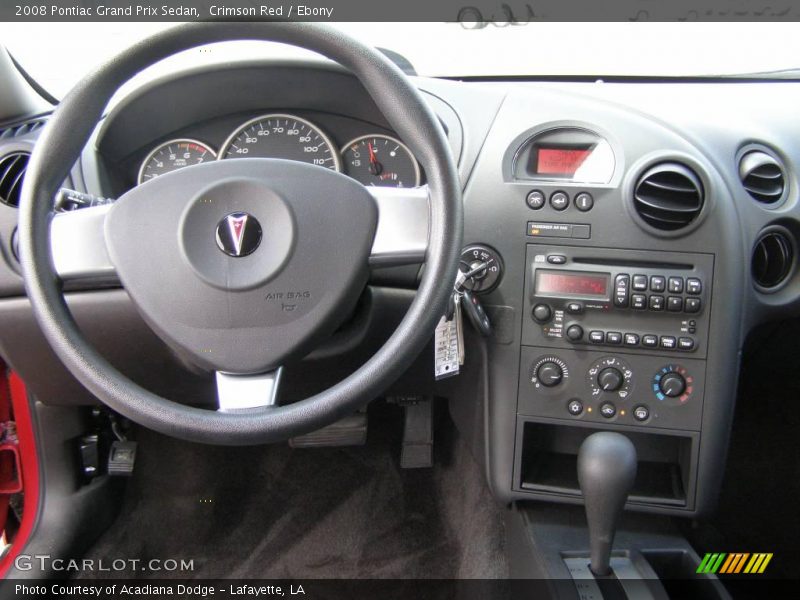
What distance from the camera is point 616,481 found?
1.03 meters

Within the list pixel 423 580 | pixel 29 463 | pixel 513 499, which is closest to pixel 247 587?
pixel 423 580

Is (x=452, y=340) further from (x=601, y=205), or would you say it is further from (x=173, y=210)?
(x=173, y=210)

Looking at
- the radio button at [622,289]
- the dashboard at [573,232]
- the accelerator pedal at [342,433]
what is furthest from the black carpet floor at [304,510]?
the radio button at [622,289]

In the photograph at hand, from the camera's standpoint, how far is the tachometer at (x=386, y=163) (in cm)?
127

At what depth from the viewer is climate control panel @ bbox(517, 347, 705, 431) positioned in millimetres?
1155

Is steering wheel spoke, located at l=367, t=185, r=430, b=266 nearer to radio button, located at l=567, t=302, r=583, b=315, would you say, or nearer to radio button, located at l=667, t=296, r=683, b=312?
radio button, located at l=567, t=302, r=583, b=315

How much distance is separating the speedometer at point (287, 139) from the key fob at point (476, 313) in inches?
14.2

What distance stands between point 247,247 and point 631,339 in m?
0.66

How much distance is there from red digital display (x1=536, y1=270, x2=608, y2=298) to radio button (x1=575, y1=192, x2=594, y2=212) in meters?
0.11

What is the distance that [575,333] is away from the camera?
3.79 ft

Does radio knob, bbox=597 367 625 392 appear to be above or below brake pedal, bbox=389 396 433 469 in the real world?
above

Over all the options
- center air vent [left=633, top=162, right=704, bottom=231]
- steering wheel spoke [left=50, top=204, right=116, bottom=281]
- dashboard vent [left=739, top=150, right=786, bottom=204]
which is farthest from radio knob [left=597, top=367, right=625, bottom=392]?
steering wheel spoke [left=50, top=204, right=116, bottom=281]

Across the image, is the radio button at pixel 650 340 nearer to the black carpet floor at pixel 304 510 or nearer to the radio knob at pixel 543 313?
the radio knob at pixel 543 313

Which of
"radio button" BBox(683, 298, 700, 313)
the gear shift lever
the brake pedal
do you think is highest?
"radio button" BBox(683, 298, 700, 313)
